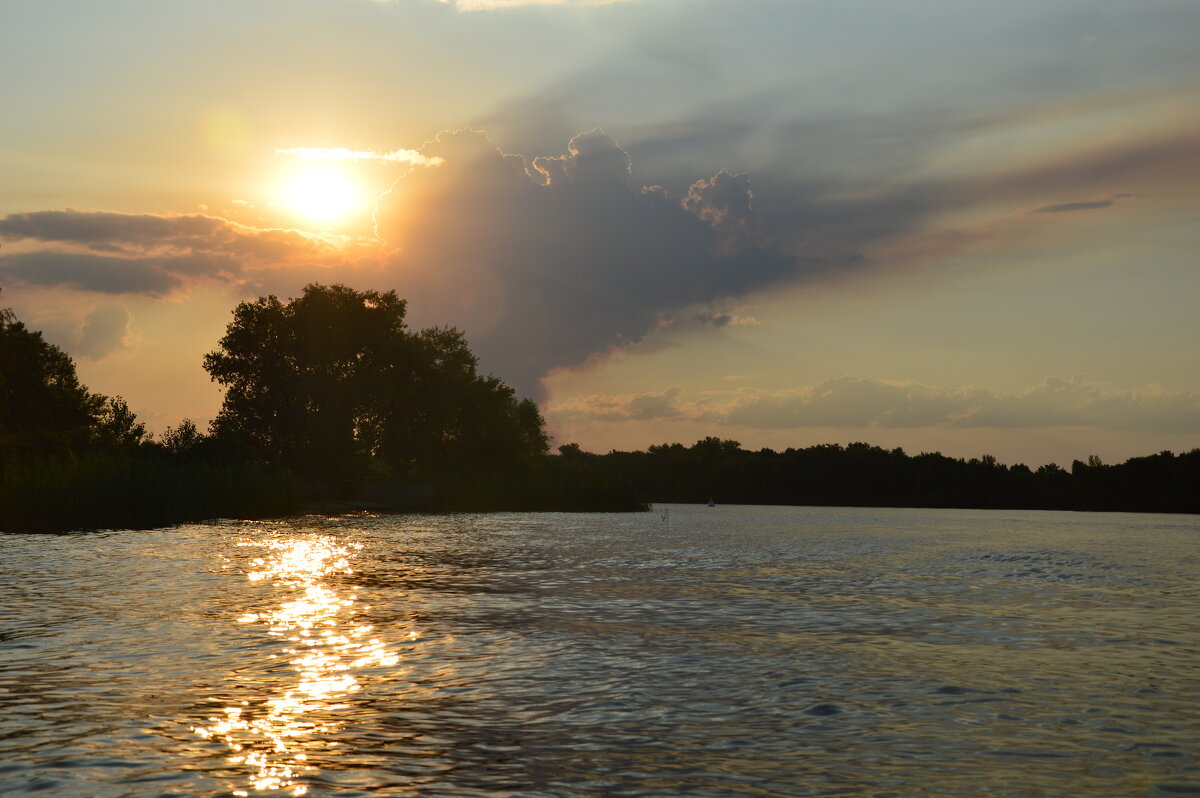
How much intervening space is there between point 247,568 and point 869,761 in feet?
76.2

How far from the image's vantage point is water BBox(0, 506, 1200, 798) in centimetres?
881

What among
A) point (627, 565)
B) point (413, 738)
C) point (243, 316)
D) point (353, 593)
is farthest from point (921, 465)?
point (413, 738)

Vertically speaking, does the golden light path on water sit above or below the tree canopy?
below

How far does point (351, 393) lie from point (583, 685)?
92.3m

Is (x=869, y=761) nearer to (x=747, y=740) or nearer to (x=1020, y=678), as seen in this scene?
(x=747, y=740)

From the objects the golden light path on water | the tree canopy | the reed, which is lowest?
the golden light path on water

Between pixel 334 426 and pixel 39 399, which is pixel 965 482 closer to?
pixel 334 426

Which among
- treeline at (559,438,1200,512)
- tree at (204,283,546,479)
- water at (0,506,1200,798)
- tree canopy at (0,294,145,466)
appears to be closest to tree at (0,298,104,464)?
tree canopy at (0,294,145,466)

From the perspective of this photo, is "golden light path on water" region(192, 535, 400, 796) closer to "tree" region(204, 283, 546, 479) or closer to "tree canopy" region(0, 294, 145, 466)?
"tree canopy" region(0, 294, 145, 466)

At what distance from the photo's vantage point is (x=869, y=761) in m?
9.34

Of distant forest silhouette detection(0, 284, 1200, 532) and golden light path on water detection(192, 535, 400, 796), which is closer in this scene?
golden light path on water detection(192, 535, 400, 796)

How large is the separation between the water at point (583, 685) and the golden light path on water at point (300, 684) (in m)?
0.05

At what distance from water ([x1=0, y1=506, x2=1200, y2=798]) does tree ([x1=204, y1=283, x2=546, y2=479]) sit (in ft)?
239

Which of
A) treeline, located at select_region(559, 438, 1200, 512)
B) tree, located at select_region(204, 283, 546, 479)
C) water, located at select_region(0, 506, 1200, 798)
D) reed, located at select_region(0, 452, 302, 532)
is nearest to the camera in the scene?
water, located at select_region(0, 506, 1200, 798)
